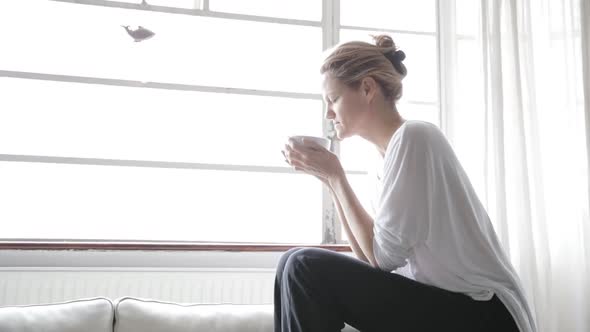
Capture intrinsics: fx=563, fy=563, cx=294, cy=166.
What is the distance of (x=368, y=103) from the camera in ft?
4.74

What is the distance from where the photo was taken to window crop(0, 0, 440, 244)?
2.20m

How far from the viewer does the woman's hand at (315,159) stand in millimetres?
1420

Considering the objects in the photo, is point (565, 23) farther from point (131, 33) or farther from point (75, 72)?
point (75, 72)

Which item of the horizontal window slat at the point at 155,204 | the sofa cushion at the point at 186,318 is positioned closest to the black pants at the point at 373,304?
the sofa cushion at the point at 186,318

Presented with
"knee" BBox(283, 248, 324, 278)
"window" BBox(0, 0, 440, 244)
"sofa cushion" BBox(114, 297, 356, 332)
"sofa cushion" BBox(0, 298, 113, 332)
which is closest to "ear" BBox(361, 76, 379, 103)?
"knee" BBox(283, 248, 324, 278)

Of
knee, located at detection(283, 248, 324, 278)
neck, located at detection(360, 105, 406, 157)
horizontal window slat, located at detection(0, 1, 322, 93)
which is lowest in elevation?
knee, located at detection(283, 248, 324, 278)

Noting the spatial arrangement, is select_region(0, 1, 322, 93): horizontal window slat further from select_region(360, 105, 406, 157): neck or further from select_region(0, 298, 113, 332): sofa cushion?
select_region(0, 298, 113, 332): sofa cushion

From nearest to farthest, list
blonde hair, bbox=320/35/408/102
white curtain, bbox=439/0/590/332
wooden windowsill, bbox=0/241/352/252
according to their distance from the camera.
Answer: blonde hair, bbox=320/35/408/102 < wooden windowsill, bbox=0/241/352/252 < white curtain, bbox=439/0/590/332

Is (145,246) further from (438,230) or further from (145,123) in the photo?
(438,230)

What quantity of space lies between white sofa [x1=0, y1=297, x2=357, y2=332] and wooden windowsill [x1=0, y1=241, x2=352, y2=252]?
1.98 ft

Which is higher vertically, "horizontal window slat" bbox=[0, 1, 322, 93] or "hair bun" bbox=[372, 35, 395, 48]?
"horizontal window slat" bbox=[0, 1, 322, 93]

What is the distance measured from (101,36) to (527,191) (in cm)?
179

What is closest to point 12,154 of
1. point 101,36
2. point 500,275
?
point 101,36

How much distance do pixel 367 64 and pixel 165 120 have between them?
1143mm
